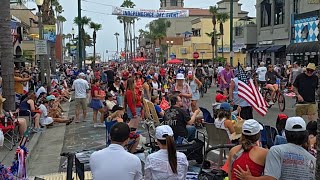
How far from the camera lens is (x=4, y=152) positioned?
1020 cm

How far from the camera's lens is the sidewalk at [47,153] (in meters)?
9.18

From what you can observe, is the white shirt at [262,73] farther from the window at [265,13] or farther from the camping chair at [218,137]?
the window at [265,13]

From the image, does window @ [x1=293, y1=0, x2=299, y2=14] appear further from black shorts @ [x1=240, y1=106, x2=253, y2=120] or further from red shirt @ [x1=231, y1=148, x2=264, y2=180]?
red shirt @ [x1=231, y1=148, x2=264, y2=180]

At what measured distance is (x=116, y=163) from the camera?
14.6ft

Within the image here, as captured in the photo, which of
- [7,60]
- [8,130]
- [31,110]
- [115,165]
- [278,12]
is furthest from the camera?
[278,12]

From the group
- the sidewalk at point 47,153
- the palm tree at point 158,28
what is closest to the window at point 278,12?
the sidewalk at point 47,153

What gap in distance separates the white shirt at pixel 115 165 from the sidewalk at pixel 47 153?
185 inches

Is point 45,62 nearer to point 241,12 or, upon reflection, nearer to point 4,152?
point 4,152

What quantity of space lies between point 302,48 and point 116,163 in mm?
32823

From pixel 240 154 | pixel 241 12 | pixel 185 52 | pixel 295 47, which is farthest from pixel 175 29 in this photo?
pixel 240 154

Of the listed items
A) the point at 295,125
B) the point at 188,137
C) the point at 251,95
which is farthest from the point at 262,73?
the point at 295,125

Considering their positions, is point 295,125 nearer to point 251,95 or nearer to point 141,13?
point 251,95

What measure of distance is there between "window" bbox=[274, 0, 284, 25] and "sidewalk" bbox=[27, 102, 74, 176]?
32.7 metres

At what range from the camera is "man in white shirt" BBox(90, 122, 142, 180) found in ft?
14.6
